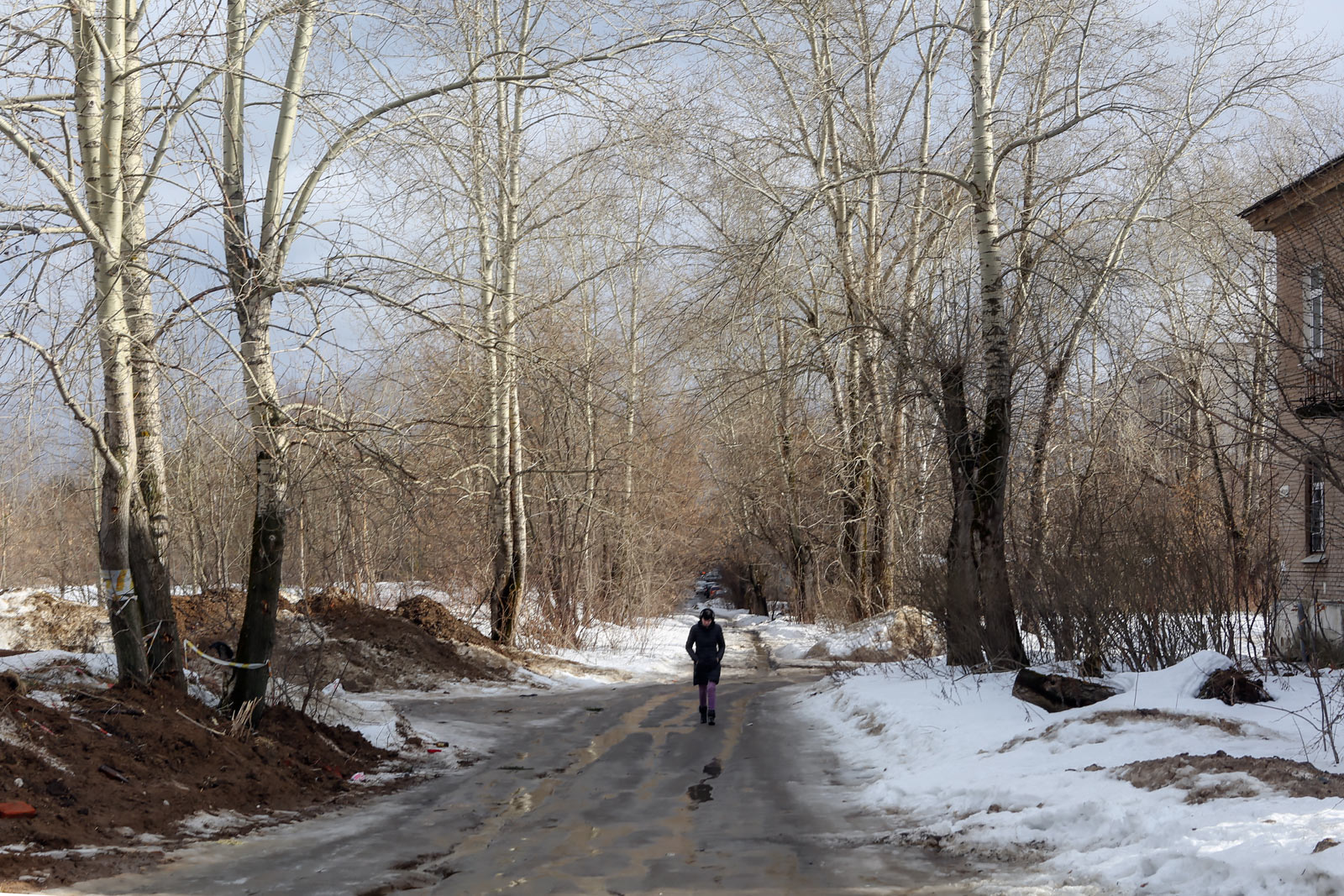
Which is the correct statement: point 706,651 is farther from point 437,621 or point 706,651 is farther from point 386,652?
point 437,621

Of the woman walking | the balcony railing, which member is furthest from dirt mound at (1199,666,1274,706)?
the woman walking

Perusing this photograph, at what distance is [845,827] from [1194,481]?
55.6 feet

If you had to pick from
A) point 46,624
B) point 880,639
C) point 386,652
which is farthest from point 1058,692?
point 46,624

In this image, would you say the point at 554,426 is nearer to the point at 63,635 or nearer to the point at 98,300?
the point at 63,635

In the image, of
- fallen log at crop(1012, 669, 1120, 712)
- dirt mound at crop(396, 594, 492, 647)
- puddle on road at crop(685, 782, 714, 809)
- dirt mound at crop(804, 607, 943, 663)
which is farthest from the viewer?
dirt mound at crop(396, 594, 492, 647)

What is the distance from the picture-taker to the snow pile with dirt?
5148 mm

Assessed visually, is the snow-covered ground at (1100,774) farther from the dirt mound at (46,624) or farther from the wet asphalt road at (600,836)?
the dirt mound at (46,624)

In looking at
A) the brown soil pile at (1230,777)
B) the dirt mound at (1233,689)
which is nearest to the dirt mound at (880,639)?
A: the dirt mound at (1233,689)

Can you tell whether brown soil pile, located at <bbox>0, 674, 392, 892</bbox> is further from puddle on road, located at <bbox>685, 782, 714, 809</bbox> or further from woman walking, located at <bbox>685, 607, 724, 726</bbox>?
woman walking, located at <bbox>685, 607, 724, 726</bbox>

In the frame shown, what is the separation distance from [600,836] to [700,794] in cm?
176

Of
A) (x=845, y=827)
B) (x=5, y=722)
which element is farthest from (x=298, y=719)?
(x=845, y=827)

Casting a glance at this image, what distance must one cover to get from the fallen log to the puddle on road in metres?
3.44

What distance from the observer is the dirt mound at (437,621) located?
68.1ft

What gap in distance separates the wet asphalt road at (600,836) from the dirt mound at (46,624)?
11.6 metres
